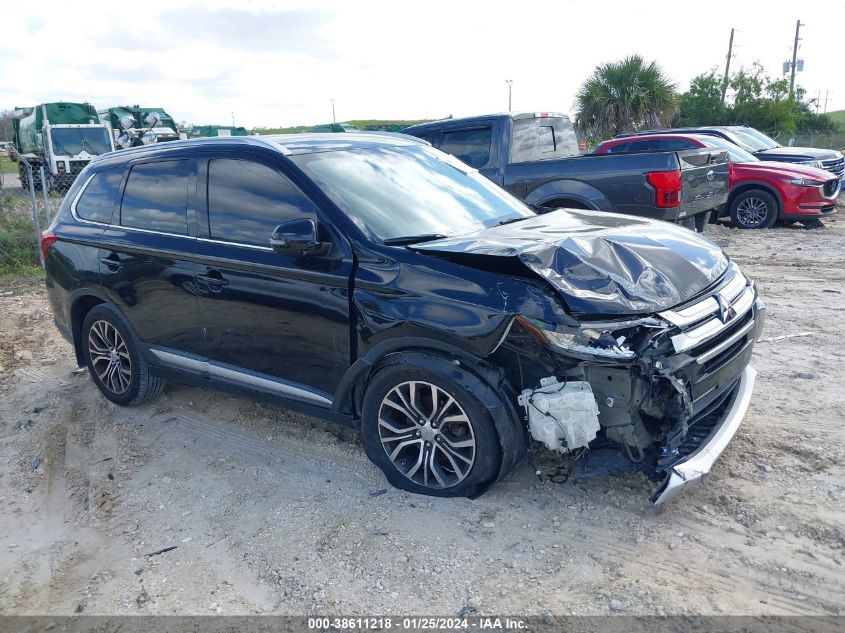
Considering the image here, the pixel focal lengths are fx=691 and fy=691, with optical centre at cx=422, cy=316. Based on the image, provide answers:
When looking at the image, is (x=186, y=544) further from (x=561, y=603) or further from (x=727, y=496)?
A: (x=727, y=496)

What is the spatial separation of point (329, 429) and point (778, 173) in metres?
10.7

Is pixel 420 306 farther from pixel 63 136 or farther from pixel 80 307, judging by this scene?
pixel 63 136

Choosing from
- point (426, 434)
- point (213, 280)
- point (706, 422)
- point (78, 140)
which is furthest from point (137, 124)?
point (706, 422)

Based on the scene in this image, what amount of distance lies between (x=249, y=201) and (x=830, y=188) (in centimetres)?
1167

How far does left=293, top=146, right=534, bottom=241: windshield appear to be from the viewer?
398cm

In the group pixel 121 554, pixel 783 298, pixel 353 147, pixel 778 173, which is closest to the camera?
pixel 121 554

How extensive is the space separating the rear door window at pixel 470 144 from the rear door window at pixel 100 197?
4830 mm

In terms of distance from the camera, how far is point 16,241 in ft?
36.2

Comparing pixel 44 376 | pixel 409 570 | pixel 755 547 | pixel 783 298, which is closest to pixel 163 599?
pixel 409 570

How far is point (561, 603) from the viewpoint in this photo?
2938mm

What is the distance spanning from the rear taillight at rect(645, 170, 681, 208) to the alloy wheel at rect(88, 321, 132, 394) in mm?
5810

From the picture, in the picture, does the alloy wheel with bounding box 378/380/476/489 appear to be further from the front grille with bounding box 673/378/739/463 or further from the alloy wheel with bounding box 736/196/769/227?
the alloy wheel with bounding box 736/196/769/227

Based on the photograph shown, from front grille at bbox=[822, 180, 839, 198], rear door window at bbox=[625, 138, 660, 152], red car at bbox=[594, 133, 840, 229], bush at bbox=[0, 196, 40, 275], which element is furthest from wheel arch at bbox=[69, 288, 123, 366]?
front grille at bbox=[822, 180, 839, 198]

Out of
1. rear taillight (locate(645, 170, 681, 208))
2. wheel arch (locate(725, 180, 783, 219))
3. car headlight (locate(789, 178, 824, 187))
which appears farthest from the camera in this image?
wheel arch (locate(725, 180, 783, 219))
